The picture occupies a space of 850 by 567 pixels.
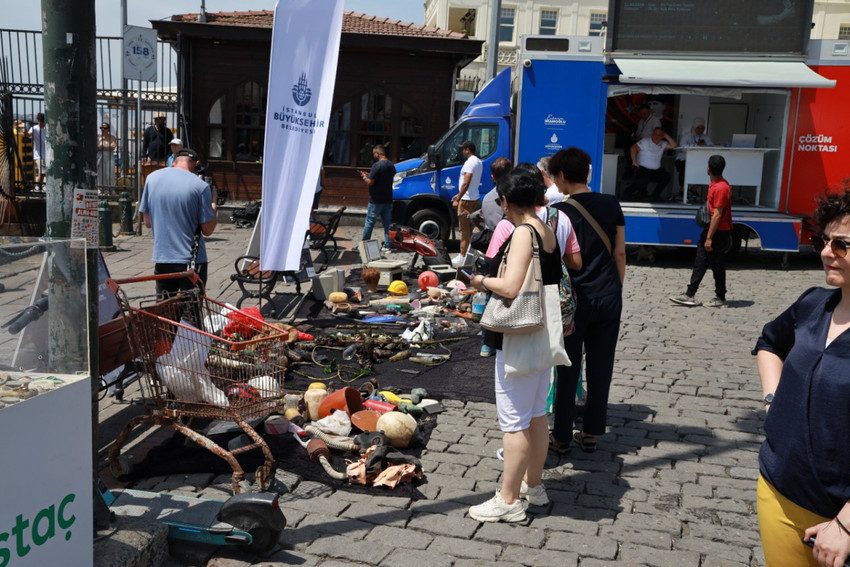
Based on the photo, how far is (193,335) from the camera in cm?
477

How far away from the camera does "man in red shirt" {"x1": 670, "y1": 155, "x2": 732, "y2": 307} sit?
412 inches

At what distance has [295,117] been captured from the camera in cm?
757

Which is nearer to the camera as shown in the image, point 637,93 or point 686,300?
point 686,300

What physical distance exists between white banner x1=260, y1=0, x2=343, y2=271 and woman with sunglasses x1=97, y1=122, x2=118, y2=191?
9841 millimetres

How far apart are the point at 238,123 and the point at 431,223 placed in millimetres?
7041

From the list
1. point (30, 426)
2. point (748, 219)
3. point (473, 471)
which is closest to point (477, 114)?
point (748, 219)

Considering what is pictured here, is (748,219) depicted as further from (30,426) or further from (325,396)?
(30,426)

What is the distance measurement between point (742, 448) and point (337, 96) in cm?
1575

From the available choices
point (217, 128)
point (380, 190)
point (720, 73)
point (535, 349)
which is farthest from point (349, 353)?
point (217, 128)

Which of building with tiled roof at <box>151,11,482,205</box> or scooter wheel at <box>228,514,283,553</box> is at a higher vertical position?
building with tiled roof at <box>151,11,482,205</box>

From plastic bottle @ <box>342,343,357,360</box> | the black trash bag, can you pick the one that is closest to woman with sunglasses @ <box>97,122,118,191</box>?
the black trash bag

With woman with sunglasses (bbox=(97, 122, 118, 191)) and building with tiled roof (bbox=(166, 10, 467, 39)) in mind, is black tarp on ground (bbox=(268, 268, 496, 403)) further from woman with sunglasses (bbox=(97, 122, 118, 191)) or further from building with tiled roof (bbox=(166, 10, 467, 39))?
building with tiled roof (bbox=(166, 10, 467, 39))

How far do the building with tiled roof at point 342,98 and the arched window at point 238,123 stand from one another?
24 millimetres

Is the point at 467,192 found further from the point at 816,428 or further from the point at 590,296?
the point at 816,428
